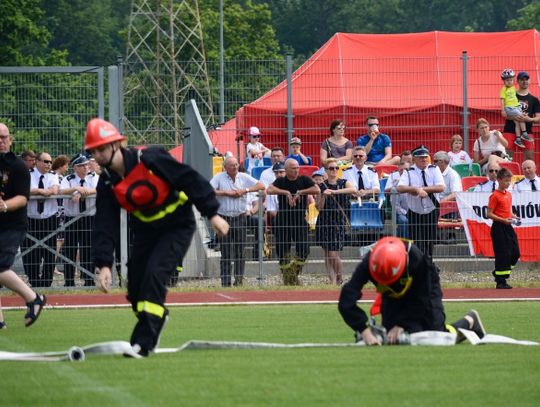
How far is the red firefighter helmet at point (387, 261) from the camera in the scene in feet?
36.1

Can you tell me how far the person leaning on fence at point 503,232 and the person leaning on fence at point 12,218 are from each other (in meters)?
8.24

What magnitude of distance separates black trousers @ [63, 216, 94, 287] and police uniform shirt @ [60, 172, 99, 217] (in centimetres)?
11

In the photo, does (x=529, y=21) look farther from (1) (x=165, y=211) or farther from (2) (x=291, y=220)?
(1) (x=165, y=211)

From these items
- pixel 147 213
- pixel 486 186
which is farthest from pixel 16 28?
pixel 147 213

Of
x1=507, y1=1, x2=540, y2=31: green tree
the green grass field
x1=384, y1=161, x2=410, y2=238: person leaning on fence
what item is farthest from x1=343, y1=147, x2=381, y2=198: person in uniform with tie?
x1=507, y1=1, x2=540, y2=31: green tree

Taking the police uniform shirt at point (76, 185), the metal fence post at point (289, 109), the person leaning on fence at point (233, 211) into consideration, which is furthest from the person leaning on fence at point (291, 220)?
the metal fence post at point (289, 109)

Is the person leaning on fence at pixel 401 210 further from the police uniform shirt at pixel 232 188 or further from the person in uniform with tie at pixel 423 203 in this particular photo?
the police uniform shirt at pixel 232 188

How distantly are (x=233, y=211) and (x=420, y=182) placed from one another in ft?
9.72

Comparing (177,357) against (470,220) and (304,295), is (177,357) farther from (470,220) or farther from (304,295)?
(470,220)

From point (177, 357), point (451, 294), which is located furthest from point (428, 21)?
point (177, 357)

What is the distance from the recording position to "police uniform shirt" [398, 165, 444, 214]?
69.3ft

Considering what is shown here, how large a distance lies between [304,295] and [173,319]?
3.94m

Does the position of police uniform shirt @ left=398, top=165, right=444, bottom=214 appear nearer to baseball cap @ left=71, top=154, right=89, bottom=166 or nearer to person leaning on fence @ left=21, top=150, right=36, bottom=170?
baseball cap @ left=71, top=154, right=89, bottom=166

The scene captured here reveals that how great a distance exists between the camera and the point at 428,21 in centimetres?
10394
